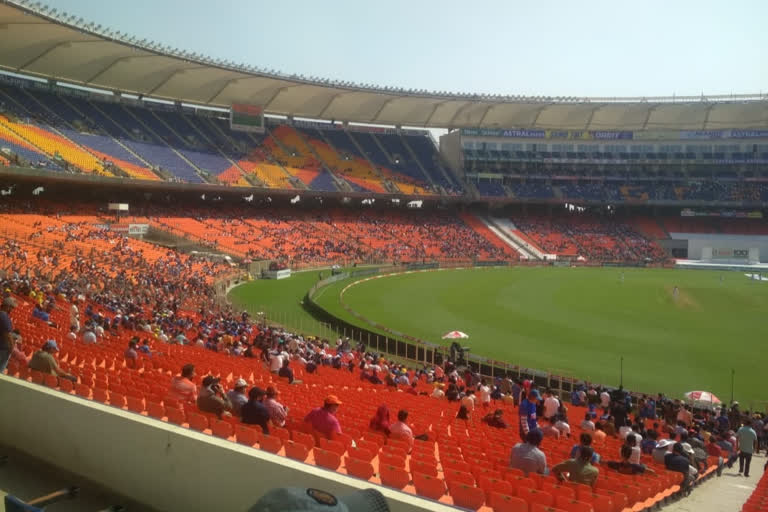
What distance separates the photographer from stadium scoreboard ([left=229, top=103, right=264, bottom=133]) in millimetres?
66500

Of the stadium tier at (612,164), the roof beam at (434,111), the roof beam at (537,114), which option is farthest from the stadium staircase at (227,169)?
the roof beam at (537,114)

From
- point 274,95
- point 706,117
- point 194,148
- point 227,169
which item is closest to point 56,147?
point 194,148

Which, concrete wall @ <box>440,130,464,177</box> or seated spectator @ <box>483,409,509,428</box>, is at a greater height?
concrete wall @ <box>440,130,464,177</box>

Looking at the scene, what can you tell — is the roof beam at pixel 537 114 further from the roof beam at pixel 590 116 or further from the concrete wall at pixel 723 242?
the concrete wall at pixel 723 242

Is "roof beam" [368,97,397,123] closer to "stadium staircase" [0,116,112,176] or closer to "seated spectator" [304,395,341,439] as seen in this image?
"stadium staircase" [0,116,112,176]

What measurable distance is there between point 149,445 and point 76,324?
1216cm

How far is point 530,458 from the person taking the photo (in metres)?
6.68

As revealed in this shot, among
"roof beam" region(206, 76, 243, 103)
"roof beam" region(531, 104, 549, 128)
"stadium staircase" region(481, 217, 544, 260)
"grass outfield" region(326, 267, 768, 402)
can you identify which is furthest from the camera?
"roof beam" region(531, 104, 549, 128)

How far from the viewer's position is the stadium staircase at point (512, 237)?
68.6m

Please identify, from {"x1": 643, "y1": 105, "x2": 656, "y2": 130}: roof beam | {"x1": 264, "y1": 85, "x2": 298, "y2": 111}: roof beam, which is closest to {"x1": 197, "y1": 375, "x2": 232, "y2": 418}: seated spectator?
{"x1": 264, "y1": 85, "x2": 298, "y2": 111}: roof beam

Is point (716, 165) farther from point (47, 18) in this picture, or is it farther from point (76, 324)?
point (76, 324)

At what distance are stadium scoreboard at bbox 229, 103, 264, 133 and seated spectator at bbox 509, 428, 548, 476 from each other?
6420cm

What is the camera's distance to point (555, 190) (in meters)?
78.5

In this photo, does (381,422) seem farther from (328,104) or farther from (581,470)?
(328,104)
